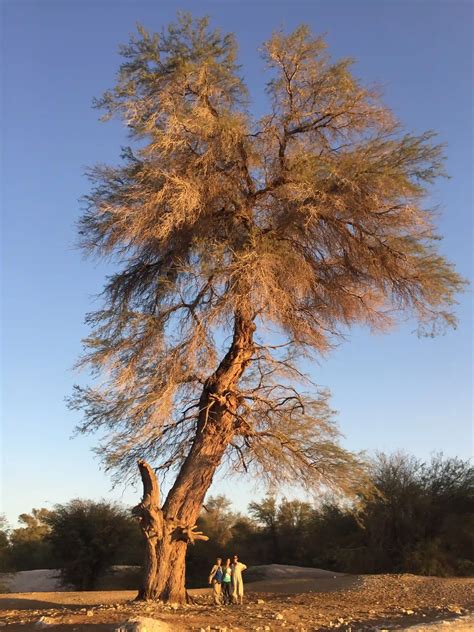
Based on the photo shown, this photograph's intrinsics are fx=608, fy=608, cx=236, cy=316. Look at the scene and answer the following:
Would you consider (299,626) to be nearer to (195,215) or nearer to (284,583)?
(195,215)

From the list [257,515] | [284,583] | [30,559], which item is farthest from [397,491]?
[30,559]

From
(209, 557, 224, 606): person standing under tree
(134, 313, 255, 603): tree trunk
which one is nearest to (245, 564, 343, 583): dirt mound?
(209, 557, 224, 606): person standing under tree

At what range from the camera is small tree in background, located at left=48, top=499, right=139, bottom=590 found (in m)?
34.1

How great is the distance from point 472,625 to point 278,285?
273 inches

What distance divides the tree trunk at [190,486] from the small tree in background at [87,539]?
81.6 feet

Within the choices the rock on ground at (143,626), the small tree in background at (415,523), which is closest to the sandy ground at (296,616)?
the rock on ground at (143,626)

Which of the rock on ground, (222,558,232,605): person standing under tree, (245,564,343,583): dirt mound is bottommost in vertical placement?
the rock on ground

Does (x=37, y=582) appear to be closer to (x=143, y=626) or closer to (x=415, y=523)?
(x=415, y=523)

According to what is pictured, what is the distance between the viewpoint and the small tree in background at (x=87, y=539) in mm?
34094

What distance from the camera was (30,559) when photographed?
52.0 meters

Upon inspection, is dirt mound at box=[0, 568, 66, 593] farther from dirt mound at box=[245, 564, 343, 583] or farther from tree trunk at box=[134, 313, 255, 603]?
tree trunk at box=[134, 313, 255, 603]

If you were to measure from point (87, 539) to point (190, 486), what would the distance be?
25607mm

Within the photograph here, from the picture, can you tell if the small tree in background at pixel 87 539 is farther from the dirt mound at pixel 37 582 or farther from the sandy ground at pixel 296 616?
the sandy ground at pixel 296 616

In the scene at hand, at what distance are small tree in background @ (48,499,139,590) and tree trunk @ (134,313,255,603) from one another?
81.6 feet
